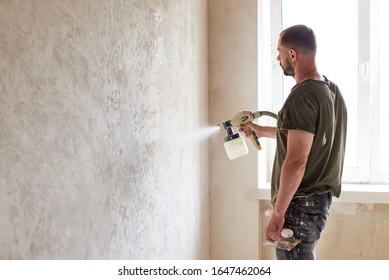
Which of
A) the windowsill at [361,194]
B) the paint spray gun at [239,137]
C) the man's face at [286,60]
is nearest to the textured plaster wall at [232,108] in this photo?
the windowsill at [361,194]

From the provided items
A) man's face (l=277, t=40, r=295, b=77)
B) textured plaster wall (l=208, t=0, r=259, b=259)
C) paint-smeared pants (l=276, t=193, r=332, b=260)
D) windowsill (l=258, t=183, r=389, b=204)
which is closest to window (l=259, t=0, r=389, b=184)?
textured plaster wall (l=208, t=0, r=259, b=259)

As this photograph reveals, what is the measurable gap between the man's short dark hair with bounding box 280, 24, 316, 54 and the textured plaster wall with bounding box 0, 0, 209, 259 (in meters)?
0.55

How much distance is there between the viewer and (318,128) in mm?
1747

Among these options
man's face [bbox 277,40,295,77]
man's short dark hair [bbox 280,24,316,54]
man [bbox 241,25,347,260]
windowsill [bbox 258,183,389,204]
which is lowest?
windowsill [bbox 258,183,389,204]

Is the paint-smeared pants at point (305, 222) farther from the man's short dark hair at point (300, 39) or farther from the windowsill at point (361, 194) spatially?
the windowsill at point (361, 194)

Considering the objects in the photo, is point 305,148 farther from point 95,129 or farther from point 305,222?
point 95,129

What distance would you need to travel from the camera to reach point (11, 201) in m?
1.13

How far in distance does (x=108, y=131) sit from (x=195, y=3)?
1.28 m

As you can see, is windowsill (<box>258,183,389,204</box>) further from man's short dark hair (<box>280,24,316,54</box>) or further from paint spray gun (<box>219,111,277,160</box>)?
man's short dark hair (<box>280,24,316,54</box>)

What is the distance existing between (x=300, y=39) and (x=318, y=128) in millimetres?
363

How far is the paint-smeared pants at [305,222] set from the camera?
71.6 inches

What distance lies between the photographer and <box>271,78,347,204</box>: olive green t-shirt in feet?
5.66

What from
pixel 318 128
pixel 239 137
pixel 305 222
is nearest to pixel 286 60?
pixel 318 128

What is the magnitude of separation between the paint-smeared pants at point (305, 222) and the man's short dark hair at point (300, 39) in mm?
585
